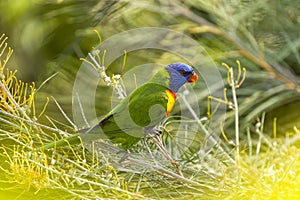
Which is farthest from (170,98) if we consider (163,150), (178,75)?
(163,150)

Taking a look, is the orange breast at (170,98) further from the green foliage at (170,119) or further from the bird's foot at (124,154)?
the bird's foot at (124,154)

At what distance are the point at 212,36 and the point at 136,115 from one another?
39cm

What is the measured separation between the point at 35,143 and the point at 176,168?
0.89 feet

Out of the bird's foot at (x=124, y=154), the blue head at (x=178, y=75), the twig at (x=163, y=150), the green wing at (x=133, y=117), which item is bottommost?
the bird's foot at (x=124, y=154)

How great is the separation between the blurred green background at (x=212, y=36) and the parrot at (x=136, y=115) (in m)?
0.22

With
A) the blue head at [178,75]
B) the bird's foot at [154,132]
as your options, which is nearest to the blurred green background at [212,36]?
the blue head at [178,75]

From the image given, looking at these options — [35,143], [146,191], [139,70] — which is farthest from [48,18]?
[146,191]

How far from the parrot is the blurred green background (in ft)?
0.74

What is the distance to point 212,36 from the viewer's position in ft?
4.70

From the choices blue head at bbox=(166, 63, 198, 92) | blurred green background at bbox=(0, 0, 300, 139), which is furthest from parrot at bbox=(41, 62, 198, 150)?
blurred green background at bbox=(0, 0, 300, 139)

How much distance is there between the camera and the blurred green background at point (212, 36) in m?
1.38

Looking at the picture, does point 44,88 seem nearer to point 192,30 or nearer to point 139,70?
point 139,70

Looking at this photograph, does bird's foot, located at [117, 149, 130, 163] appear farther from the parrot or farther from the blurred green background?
the blurred green background

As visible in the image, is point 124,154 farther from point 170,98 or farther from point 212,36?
point 212,36
